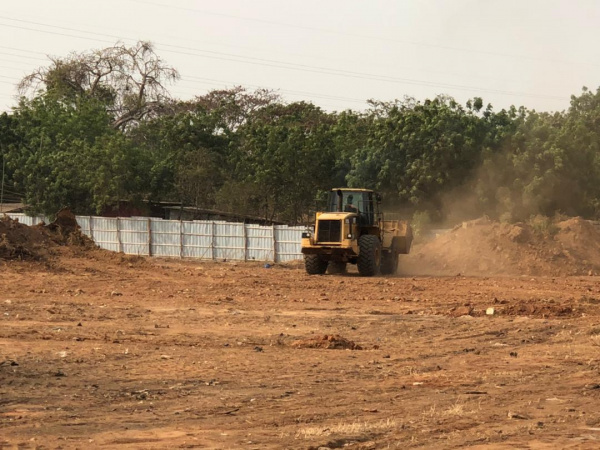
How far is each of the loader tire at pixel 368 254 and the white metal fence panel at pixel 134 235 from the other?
16274 millimetres

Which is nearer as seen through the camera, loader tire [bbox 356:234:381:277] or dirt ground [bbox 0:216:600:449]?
dirt ground [bbox 0:216:600:449]

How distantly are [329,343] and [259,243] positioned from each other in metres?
25.2

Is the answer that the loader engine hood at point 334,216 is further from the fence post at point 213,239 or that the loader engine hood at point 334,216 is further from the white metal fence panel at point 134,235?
the white metal fence panel at point 134,235

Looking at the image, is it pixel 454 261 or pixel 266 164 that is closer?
pixel 454 261

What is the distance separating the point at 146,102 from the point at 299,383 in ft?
213

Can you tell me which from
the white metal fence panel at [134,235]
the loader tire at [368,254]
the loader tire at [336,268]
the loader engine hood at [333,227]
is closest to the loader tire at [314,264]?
the loader tire at [336,268]

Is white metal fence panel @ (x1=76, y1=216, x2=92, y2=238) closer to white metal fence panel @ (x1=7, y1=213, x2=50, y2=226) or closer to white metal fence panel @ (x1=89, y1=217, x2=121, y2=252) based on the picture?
white metal fence panel @ (x1=89, y1=217, x2=121, y2=252)

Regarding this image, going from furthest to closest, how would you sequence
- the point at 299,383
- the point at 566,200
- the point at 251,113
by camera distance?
the point at 251,113
the point at 566,200
the point at 299,383

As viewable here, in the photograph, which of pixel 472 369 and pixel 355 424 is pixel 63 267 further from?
pixel 355 424

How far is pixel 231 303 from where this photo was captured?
2183 cm

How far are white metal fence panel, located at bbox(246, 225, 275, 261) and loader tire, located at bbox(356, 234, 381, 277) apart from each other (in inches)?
377

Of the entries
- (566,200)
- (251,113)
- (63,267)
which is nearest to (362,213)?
(63,267)

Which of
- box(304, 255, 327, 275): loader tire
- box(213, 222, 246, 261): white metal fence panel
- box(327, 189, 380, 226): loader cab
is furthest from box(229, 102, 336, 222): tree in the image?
box(327, 189, 380, 226): loader cab

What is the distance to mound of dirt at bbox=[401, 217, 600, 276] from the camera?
3394 cm
